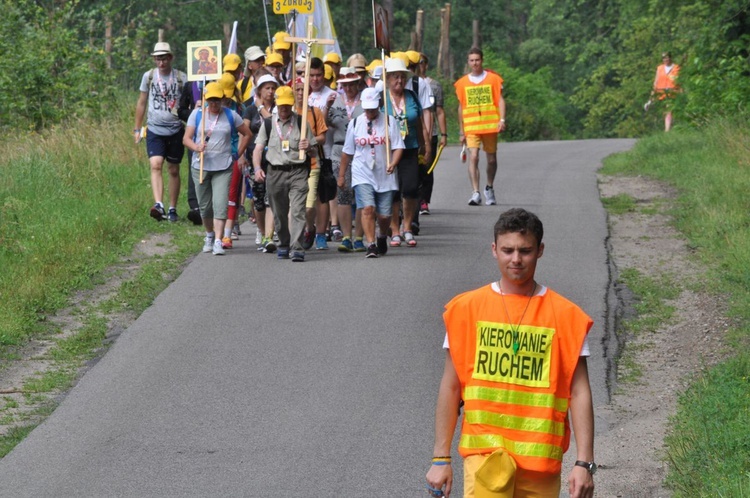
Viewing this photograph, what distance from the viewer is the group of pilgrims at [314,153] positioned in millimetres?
13523

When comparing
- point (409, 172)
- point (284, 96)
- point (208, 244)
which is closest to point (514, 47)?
point (409, 172)

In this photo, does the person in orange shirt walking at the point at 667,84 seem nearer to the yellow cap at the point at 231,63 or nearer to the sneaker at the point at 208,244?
the yellow cap at the point at 231,63

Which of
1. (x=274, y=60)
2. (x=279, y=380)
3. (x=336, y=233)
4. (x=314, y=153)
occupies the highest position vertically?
(x=274, y=60)

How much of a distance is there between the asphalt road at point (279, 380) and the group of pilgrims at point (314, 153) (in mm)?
369

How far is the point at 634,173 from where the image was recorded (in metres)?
21.7

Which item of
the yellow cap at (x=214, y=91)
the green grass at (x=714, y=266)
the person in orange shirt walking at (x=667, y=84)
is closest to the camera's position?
the green grass at (x=714, y=266)

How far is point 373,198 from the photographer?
44.9 ft

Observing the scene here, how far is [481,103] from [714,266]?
17.5 ft

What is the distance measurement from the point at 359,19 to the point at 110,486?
5149 centimetres

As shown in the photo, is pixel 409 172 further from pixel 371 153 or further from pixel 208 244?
pixel 208 244

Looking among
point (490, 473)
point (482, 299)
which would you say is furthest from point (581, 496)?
point (482, 299)

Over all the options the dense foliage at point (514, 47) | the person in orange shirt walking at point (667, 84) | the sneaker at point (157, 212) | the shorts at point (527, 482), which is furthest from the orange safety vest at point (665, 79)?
the shorts at point (527, 482)

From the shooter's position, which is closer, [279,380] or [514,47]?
[279,380]

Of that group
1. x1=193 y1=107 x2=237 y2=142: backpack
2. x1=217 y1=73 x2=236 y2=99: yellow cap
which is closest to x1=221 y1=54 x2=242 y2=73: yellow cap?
x1=217 y1=73 x2=236 y2=99: yellow cap
